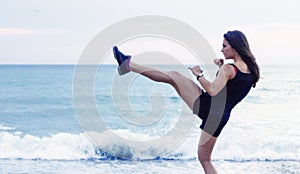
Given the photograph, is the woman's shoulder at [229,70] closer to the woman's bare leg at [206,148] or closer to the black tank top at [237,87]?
the black tank top at [237,87]

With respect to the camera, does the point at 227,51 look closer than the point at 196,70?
No

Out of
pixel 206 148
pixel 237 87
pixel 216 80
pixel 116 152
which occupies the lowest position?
pixel 116 152

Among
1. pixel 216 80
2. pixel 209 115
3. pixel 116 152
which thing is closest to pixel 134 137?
pixel 116 152

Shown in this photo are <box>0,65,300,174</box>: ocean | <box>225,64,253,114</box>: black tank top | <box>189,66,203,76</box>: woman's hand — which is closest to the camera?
<box>189,66,203,76</box>: woman's hand

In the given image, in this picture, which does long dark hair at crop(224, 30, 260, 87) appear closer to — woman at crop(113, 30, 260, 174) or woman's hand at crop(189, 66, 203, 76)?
woman at crop(113, 30, 260, 174)

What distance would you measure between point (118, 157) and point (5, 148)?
8.62 feet

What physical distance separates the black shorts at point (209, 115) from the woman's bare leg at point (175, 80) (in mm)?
53

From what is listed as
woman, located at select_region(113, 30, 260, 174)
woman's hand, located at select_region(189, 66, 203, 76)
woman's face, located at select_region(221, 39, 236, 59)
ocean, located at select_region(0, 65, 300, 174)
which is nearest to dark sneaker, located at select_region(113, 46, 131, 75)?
woman, located at select_region(113, 30, 260, 174)

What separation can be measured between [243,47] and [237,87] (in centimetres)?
35

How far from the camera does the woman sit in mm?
3861

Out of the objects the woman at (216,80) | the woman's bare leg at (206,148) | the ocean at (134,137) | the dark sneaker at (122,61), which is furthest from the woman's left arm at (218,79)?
the ocean at (134,137)

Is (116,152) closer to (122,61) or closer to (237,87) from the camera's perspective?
(122,61)

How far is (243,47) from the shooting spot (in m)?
3.95

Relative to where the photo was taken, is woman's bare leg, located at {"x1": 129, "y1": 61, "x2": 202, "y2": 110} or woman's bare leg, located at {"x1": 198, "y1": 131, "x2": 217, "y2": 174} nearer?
woman's bare leg, located at {"x1": 129, "y1": 61, "x2": 202, "y2": 110}
